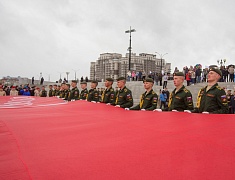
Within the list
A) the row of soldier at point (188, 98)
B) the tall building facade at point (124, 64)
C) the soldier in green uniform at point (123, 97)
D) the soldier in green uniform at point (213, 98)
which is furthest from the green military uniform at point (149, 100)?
the tall building facade at point (124, 64)

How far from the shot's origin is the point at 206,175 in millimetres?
1006

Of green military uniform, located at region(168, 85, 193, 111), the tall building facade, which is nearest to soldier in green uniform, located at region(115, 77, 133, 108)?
green military uniform, located at region(168, 85, 193, 111)

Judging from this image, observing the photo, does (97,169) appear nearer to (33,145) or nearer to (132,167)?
(132,167)

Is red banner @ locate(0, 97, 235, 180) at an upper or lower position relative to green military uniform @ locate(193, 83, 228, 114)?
lower

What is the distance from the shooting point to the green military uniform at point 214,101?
3.43 meters

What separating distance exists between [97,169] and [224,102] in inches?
Answer: 120

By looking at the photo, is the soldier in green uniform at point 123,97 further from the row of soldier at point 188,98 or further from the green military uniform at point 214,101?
the green military uniform at point 214,101

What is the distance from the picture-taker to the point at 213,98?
3.56 metres

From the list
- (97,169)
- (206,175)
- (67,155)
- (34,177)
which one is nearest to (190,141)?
(206,175)

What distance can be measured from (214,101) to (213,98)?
2.2 inches

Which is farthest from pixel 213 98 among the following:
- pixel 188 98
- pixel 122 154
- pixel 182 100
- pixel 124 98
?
pixel 122 154

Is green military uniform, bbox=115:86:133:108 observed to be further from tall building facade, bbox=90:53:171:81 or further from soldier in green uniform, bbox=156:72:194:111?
tall building facade, bbox=90:53:171:81

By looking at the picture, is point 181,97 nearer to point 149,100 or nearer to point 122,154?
point 149,100

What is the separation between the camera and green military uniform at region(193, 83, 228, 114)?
3.43 meters
